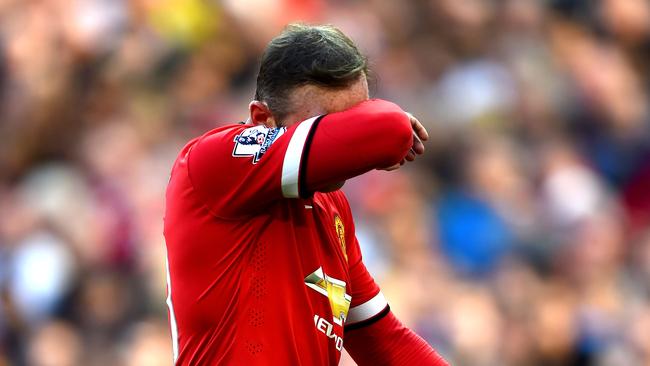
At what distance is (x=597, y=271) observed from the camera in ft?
26.2

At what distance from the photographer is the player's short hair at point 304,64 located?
3451 mm

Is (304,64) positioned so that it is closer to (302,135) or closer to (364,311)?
(302,135)

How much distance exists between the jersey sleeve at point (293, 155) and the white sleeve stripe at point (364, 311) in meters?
0.71

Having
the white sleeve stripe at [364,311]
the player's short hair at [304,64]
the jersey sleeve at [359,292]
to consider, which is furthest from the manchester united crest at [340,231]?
the player's short hair at [304,64]

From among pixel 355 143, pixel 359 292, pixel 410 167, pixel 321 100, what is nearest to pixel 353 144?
pixel 355 143

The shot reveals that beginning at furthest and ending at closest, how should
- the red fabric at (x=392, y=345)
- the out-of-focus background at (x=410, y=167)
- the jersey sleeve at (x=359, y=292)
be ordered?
the out-of-focus background at (x=410, y=167), the red fabric at (x=392, y=345), the jersey sleeve at (x=359, y=292)

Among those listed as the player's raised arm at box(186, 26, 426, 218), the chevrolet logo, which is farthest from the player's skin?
the chevrolet logo

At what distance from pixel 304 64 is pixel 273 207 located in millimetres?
400

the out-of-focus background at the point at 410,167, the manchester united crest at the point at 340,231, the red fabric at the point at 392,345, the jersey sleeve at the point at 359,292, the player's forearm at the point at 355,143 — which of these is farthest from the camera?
the out-of-focus background at the point at 410,167

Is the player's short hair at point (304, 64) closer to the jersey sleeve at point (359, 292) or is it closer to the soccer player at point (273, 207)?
the soccer player at point (273, 207)

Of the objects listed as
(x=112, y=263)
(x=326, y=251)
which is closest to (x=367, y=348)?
(x=326, y=251)

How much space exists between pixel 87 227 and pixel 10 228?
22.5 inches

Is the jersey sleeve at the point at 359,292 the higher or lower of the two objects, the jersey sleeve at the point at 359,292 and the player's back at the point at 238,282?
the lower

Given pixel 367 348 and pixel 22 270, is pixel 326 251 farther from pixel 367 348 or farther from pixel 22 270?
pixel 22 270
